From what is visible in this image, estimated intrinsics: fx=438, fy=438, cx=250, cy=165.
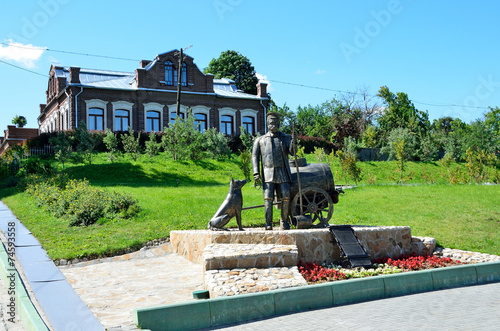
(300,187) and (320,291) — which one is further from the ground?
(300,187)

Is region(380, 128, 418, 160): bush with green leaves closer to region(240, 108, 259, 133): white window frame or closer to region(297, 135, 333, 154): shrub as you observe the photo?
region(297, 135, 333, 154): shrub

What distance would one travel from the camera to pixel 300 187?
9719 millimetres

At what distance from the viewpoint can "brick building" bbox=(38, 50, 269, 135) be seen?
31594 millimetres

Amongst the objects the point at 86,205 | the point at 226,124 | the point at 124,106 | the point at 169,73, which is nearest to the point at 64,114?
the point at 124,106

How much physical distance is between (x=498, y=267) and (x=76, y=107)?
29.0 metres

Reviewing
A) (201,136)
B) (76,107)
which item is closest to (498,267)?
(201,136)

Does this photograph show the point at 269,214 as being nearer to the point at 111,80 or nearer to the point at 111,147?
the point at 111,147

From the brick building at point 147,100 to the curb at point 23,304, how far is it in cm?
2447

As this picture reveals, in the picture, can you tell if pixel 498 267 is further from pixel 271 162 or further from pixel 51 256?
pixel 51 256

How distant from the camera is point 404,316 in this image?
5.83 metres

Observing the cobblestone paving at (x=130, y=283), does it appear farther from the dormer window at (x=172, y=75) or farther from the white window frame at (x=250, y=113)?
the white window frame at (x=250, y=113)

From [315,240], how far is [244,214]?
5.00 metres

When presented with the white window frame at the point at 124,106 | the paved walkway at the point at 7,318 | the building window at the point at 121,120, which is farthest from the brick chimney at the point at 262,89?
the paved walkway at the point at 7,318

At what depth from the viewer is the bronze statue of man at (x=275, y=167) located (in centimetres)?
952
